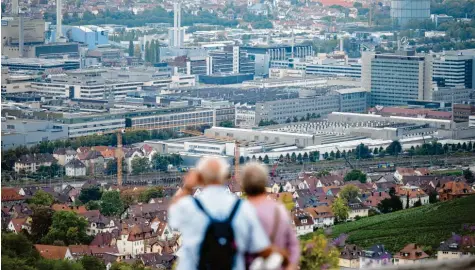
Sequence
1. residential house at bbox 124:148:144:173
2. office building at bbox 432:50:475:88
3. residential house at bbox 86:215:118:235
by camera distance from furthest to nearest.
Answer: office building at bbox 432:50:475:88
residential house at bbox 124:148:144:173
residential house at bbox 86:215:118:235

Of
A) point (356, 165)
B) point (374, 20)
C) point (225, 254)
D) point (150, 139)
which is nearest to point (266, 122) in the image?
point (150, 139)

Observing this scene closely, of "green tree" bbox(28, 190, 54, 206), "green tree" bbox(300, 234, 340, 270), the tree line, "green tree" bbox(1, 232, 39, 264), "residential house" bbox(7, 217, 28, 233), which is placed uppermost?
"green tree" bbox(300, 234, 340, 270)

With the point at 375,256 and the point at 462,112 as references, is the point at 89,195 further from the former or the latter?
the point at 462,112

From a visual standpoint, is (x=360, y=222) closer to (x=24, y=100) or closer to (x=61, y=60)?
(x=24, y=100)

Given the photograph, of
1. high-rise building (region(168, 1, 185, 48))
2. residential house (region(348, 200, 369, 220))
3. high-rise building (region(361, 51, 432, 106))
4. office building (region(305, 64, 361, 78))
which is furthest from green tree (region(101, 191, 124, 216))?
high-rise building (region(168, 1, 185, 48))

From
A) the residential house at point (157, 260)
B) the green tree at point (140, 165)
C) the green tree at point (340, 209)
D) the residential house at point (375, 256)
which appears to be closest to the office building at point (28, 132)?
the green tree at point (140, 165)

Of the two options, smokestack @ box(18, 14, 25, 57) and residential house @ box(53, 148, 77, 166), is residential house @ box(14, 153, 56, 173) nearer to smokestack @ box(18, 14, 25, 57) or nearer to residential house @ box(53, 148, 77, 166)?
residential house @ box(53, 148, 77, 166)
